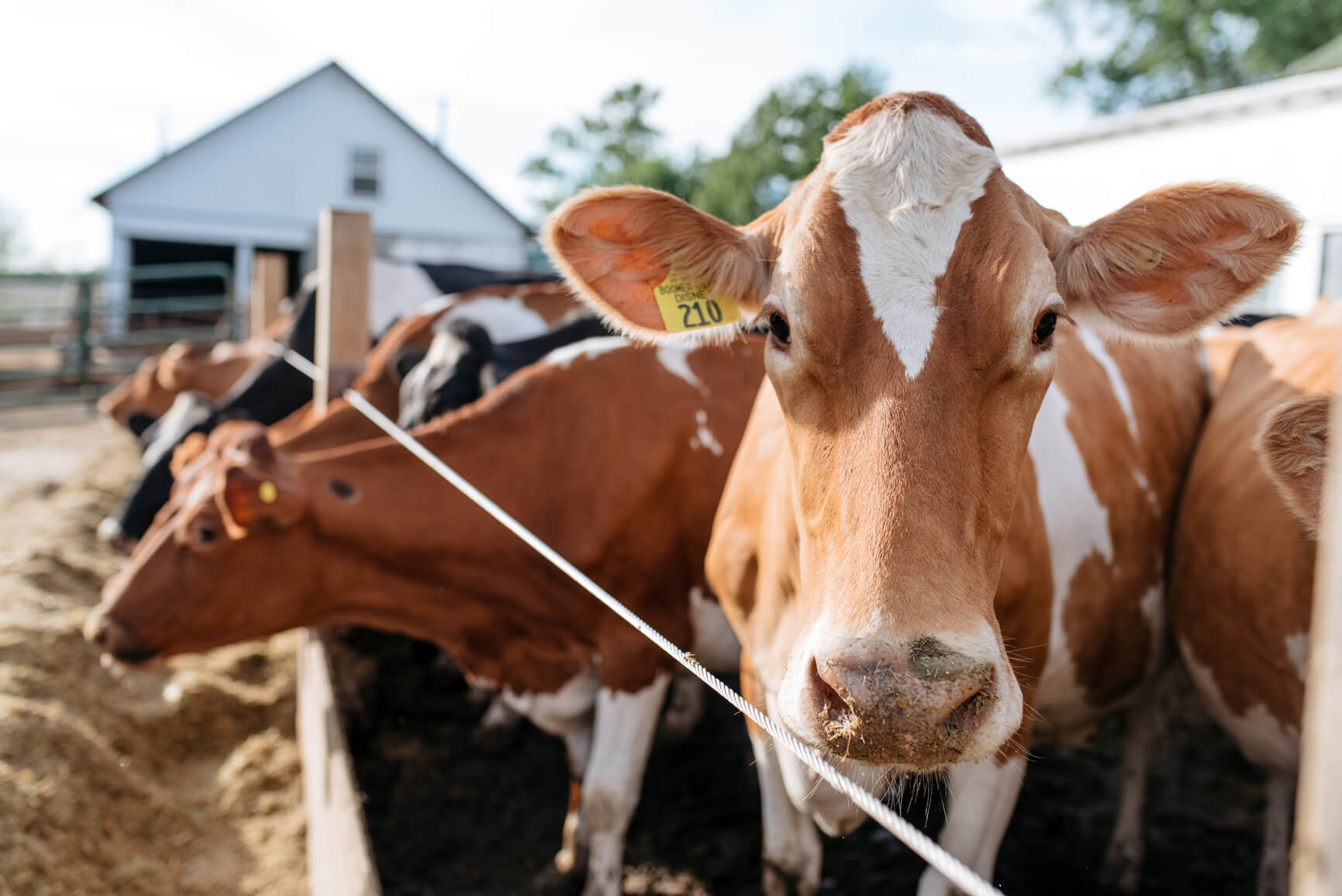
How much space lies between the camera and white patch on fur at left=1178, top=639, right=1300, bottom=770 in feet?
8.67

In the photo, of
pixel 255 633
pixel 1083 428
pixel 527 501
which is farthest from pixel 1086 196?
pixel 255 633

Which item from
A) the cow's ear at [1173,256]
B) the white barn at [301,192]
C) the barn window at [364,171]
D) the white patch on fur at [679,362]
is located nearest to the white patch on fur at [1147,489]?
the cow's ear at [1173,256]

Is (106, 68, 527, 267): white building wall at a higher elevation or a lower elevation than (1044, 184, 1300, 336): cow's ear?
lower

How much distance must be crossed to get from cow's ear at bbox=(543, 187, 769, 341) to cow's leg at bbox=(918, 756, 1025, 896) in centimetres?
121

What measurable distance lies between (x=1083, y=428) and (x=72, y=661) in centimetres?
388

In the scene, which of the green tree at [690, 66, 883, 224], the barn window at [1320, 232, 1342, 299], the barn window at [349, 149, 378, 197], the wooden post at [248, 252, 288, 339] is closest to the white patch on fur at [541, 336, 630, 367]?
the barn window at [1320, 232, 1342, 299]

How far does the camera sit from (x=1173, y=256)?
76.3 inches

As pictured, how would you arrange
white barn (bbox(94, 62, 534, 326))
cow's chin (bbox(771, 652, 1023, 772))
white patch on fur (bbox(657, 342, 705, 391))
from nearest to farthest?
cow's chin (bbox(771, 652, 1023, 772)), white patch on fur (bbox(657, 342, 705, 391)), white barn (bbox(94, 62, 534, 326))

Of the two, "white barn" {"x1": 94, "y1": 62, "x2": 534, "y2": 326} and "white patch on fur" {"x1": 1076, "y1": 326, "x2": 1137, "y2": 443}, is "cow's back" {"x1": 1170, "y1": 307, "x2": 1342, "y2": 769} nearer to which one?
"white patch on fur" {"x1": 1076, "y1": 326, "x2": 1137, "y2": 443}

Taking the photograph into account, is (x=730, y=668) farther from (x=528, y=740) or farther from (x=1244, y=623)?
(x=1244, y=623)

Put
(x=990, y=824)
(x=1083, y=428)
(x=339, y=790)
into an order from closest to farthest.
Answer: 1. (x=990, y=824)
2. (x=339, y=790)
3. (x=1083, y=428)

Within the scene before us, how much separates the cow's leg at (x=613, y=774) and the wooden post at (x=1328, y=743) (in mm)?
2587

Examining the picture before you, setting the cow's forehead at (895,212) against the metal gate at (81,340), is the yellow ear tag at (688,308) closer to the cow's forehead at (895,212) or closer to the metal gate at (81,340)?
the cow's forehead at (895,212)

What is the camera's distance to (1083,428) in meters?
2.86
